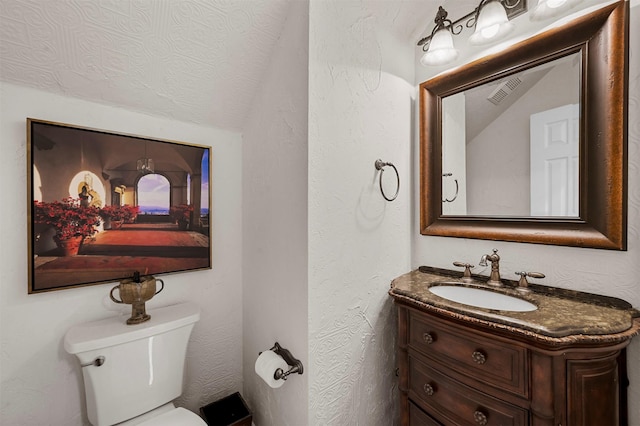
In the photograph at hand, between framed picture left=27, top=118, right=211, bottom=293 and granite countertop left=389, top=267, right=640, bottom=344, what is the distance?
1.10 metres

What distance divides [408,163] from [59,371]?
1.85m

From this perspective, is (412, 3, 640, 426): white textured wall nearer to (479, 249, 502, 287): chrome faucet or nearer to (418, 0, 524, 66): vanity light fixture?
(479, 249, 502, 287): chrome faucet

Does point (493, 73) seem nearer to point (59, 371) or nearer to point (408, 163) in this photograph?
point (408, 163)

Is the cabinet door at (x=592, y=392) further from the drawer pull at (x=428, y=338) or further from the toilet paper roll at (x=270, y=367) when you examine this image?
the toilet paper roll at (x=270, y=367)

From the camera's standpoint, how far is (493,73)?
1.14 metres

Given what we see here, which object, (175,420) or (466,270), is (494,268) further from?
(175,420)

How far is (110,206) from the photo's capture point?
1168 mm

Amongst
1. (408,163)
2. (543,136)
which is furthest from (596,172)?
(408,163)

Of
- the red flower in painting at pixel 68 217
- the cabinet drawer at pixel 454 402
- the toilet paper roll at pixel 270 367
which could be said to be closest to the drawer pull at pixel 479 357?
the cabinet drawer at pixel 454 402

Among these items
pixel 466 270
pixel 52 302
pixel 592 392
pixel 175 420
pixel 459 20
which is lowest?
pixel 175 420

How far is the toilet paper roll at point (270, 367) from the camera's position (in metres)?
1.02

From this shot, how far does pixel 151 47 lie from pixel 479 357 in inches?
65.2

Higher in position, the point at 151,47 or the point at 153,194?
the point at 151,47

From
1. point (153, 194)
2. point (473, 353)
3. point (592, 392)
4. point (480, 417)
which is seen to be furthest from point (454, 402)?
point (153, 194)
